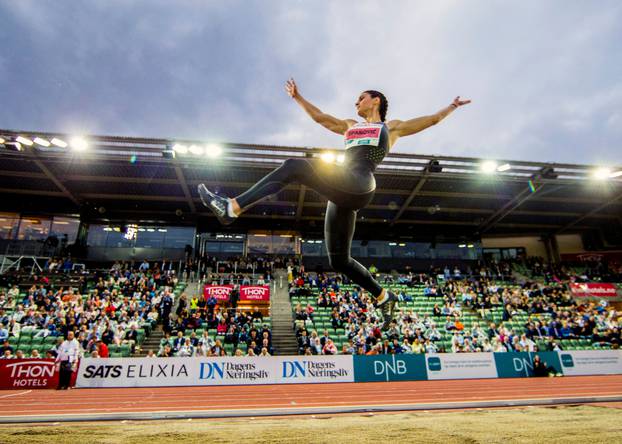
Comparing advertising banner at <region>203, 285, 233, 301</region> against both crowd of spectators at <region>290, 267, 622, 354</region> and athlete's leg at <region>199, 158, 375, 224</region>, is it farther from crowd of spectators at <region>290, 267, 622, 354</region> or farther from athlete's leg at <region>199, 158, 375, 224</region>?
athlete's leg at <region>199, 158, 375, 224</region>

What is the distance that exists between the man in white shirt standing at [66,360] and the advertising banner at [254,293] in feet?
30.3

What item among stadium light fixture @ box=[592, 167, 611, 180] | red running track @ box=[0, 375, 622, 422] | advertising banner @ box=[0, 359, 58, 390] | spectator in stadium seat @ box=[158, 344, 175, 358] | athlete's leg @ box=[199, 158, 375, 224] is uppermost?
stadium light fixture @ box=[592, 167, 611, 180]

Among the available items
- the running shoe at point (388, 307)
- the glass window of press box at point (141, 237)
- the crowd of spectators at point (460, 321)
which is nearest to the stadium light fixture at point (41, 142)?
the glass window of press box at point (141, 237)

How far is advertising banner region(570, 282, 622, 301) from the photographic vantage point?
26.8 m

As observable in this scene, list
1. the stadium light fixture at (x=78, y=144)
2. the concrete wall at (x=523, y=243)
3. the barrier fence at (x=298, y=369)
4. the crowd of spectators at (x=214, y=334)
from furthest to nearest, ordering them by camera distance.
Result: the concrete wall at (x=523, y=243), the stadium light fixture at (x=78, y=144), the crowd of spectators at (x=214, y=334), the barrier fence at (x=298, y=369)

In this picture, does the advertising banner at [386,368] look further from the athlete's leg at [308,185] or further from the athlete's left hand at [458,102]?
the athlete's leg at [308,185]

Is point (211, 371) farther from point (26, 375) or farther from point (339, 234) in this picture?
point (339, 234)

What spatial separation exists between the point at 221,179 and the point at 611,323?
24.4 metres

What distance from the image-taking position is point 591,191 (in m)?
28.0

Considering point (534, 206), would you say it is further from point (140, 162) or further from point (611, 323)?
point (140, 162)

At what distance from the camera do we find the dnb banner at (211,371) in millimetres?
13031

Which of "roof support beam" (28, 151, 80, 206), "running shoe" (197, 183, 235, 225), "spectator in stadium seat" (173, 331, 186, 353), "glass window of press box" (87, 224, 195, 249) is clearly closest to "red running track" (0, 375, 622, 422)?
"spectator in stadium seat" (173, 331, 186, 353)

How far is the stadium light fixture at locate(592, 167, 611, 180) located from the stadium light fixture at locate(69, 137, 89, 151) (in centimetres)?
3182

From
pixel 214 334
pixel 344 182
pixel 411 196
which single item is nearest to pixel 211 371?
pixel 214 334
